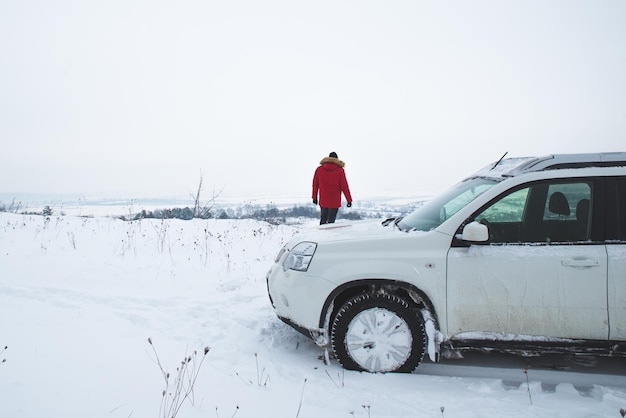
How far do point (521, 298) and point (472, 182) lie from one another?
134cm

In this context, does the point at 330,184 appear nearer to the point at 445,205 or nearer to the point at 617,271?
the point at 445,205

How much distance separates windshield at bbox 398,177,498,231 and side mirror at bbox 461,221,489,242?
1.23 feet

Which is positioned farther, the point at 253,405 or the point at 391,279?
the point at 391,279

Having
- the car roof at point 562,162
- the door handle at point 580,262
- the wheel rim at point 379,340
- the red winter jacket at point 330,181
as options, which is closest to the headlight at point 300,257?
the wheel rim at point 379,340

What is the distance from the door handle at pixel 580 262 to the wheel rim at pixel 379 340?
132 cm

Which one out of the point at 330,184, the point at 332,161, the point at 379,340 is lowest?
the point at 379,340

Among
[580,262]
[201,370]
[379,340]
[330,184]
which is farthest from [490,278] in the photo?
[330,184]

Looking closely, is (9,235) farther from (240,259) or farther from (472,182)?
(472,182)

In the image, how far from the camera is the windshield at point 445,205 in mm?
3471

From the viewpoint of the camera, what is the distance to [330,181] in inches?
316

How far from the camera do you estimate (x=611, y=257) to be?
2910 millimetres

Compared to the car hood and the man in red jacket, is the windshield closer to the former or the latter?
the car hood

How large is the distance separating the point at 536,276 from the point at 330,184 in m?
5.35

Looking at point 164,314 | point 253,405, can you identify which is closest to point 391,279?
point 253,405
